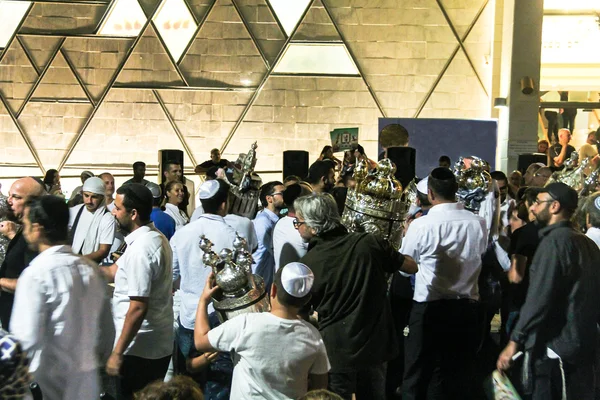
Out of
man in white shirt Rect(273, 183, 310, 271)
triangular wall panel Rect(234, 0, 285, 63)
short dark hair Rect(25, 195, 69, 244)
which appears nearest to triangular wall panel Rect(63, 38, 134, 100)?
triangular wall panel Rect(234, 0, 285, 63)

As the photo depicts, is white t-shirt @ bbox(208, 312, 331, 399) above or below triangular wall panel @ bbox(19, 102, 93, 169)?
below

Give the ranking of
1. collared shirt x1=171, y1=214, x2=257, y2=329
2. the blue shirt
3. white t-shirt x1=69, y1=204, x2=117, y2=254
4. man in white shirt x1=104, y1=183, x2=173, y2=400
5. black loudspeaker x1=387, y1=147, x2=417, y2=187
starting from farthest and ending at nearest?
1. black loudspeaker x1=387, y1=147, x2=417, y2=187
2. the blue shirt
3. white t-shirt x1=69, y1=204, x2=117, y2=254
4. collared shirt x1=171, y1=214, x2=257, y2=329
5. man in white shirt x1=104, y1=183, x2=173, y2=400

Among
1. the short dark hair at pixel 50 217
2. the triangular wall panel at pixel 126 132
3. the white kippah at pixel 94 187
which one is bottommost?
the white kippah at pixel 94 187

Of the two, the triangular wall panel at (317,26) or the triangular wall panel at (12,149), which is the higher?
the triangular wall panel at (317,26)

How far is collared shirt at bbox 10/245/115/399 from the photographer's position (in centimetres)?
344

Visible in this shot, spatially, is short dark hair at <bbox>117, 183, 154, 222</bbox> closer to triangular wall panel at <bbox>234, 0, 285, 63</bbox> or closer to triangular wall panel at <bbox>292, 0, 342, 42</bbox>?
triangular wall panel at <bbox>234, 0, 285, 63</bbox>

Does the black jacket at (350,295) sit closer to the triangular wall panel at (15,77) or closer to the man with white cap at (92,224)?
the man with white cap at (92,224)

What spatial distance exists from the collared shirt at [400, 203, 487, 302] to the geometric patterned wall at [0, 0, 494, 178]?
10.4 m

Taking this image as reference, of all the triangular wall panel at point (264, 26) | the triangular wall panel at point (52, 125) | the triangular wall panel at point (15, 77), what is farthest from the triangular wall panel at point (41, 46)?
the triangular wall panel at point (264, 26)

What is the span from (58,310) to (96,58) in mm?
12905

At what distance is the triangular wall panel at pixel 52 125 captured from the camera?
51.3ft

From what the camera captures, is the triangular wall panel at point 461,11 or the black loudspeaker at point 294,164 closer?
the black loudspeaker at point 294,164

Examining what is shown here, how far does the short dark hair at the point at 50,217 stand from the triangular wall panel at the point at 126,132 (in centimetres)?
1202

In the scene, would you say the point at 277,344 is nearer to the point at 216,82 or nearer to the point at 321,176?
the point at 321,176
